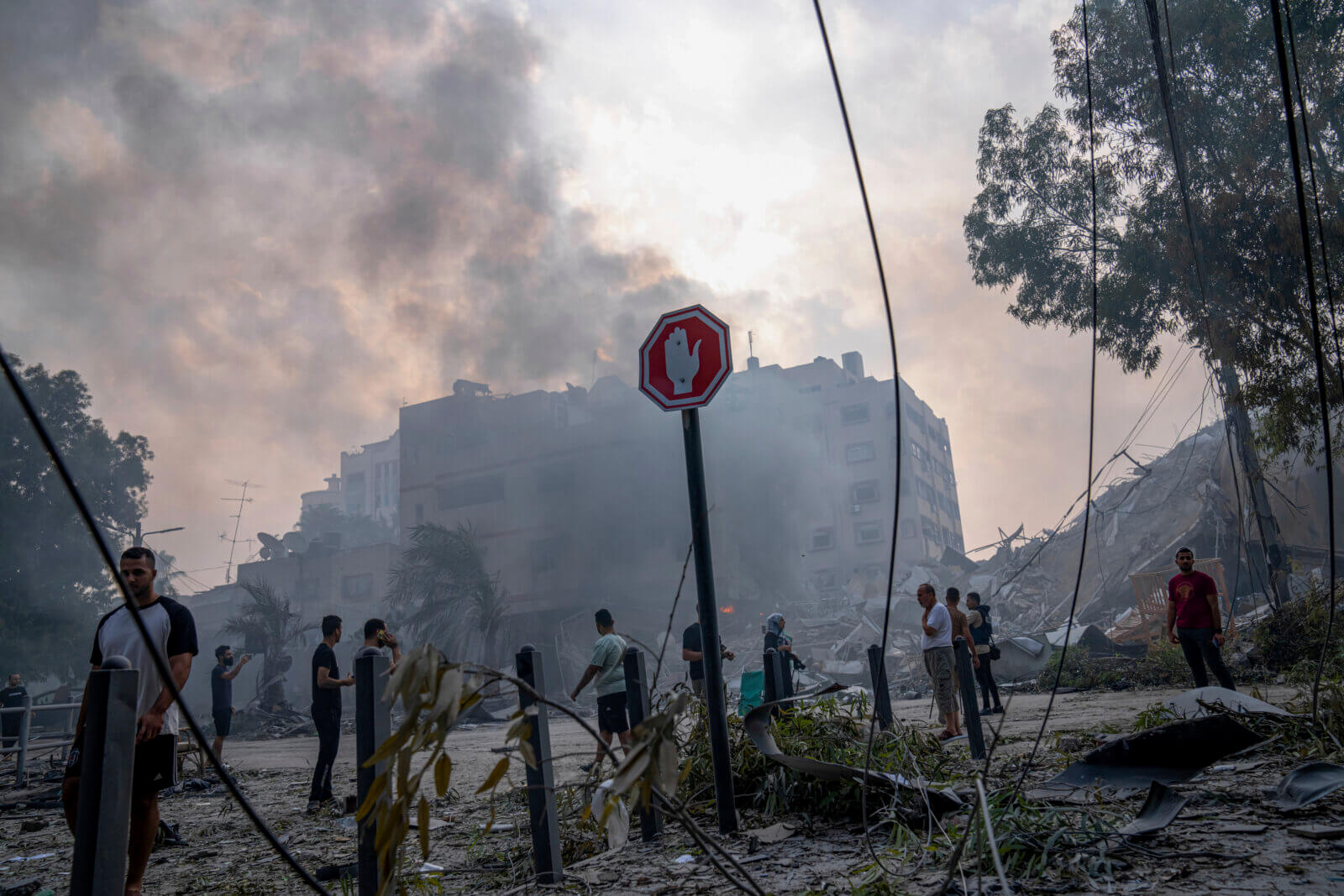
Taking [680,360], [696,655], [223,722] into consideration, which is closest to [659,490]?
[223,722]

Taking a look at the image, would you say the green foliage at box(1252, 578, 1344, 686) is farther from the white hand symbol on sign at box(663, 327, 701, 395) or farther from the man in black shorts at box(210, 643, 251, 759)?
the man in black shorts at box(210, 643, 251, 759)

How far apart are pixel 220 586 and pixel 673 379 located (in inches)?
2061

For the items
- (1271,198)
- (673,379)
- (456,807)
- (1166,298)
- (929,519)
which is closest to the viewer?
(673,379)

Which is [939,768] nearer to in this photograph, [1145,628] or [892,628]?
[1145,628]

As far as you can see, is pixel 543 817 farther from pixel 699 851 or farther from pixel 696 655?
pixel 696 655

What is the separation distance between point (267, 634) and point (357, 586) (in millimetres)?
14107

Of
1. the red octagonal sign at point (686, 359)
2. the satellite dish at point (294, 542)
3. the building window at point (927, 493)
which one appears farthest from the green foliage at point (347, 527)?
the red octagonal sign at point (686, 359)

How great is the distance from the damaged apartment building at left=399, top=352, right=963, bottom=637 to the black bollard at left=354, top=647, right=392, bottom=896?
33.1 meters

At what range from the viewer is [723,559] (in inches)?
1606

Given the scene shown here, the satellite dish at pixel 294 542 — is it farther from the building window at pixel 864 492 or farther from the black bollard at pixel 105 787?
the black bollard at pixel 105 787

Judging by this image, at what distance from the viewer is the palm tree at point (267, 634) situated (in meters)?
25.2

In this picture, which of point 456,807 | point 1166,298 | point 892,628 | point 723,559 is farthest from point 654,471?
point 456,807

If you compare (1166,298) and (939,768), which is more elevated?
(1166,298)

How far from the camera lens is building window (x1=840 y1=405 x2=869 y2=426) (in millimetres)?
47000
